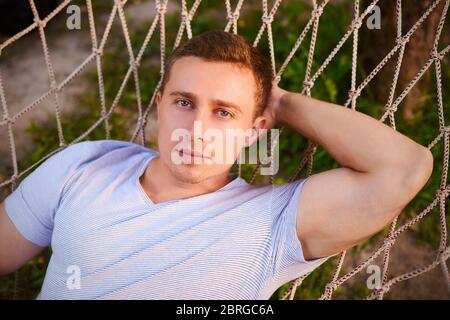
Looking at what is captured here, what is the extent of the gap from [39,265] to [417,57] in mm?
1455

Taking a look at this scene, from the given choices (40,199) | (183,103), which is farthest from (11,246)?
(183,103)

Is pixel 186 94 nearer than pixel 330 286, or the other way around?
pixel 186 94

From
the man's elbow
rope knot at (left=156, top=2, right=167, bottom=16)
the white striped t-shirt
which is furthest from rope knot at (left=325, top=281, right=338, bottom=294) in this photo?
rope knot at (left=156, top=2, right=167, bottom=16)

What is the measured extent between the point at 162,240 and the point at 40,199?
31 cm

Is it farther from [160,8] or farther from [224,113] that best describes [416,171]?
[160,8]

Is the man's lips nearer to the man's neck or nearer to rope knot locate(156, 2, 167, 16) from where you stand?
the man's neck

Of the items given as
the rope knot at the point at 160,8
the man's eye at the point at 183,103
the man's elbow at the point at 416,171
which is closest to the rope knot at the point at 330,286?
the man's elbow at the point at 416,171

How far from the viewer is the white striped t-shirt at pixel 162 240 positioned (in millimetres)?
985

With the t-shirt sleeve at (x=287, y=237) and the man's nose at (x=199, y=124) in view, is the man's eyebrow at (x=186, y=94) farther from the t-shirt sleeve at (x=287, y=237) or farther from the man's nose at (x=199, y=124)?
the t-shirt sleeve at (x=287, y=237)

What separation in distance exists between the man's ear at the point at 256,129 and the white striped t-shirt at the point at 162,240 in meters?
0.12

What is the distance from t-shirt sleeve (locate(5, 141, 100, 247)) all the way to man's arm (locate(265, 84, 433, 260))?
0.54 metres

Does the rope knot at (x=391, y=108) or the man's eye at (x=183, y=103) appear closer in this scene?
the man's eye at (x=183, y=103)

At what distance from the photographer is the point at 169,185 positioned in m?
1.07

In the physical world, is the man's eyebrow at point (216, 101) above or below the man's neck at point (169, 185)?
above
